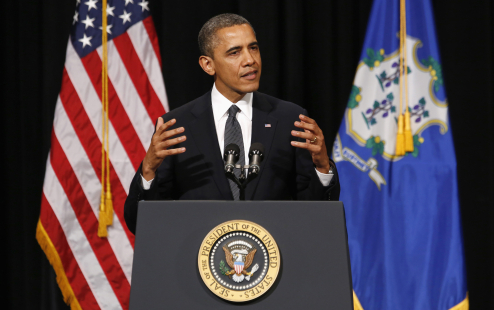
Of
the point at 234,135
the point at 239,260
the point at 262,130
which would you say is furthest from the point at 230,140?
the point at 239,260

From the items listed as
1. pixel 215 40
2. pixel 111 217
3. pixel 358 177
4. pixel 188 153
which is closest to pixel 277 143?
pixel 188 153

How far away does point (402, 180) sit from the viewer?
300 cm

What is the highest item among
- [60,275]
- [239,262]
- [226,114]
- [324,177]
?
[226,114]

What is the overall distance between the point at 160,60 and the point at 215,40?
3.80 ft

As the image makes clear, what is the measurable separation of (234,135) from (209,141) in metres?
0.10

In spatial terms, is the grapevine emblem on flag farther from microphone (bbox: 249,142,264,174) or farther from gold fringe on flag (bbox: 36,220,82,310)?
gold fringe on flag (bbox: 36,220,82,310)

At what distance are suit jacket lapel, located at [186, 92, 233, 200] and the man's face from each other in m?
0.13

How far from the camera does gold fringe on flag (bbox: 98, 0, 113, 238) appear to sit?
300cm

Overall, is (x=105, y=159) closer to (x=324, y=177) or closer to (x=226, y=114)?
(x=226, y=114)

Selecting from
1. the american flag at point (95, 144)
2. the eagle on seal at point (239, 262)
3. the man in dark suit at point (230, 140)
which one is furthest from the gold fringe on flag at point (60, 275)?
the eagle on seal at point (239, 262)

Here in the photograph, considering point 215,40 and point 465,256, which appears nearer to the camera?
point 215,40

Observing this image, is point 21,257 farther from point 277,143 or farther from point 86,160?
point 277,143

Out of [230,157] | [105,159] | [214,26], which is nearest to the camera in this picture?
[230,157]

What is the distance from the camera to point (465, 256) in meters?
2.97
